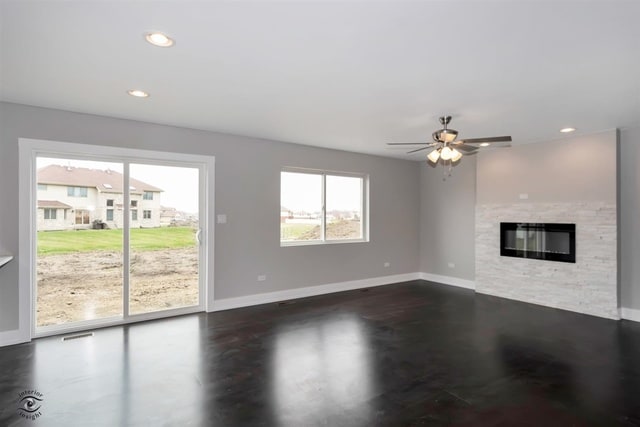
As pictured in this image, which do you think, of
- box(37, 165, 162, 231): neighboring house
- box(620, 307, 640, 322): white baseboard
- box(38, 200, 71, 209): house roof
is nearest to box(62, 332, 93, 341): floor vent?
box(37, 165, 162, 231): neighboring house

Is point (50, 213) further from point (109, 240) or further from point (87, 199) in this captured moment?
point (109, 240)

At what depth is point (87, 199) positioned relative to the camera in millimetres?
4352

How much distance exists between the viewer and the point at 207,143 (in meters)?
5.08

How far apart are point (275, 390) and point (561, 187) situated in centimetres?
515

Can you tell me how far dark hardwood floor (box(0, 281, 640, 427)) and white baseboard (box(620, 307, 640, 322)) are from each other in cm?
38

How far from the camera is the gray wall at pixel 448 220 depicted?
682cm

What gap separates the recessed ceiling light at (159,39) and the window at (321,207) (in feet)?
11.5

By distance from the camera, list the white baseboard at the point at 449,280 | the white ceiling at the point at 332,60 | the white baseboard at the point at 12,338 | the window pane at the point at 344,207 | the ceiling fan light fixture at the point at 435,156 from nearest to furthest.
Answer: the white ceiling at the point at 332,60 < the white baseboard at the point at 12,338 < the ceiling fan light fixture at the point at 435,156 < the window pane at the point at 344,207 < the white baseboard at the point at 449,280

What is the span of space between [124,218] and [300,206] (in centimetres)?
274

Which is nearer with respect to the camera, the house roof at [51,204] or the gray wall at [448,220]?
the house roof at [51,204]

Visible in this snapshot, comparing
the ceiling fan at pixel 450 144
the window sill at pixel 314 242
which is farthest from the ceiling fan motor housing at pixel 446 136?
the window sill at pixel 314 242

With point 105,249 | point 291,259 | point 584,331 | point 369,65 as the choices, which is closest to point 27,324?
point 105,249

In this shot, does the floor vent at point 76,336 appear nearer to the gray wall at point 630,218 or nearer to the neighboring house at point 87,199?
the neighboring house at point 87,199

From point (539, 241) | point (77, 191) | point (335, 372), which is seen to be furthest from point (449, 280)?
point (77, 191)
